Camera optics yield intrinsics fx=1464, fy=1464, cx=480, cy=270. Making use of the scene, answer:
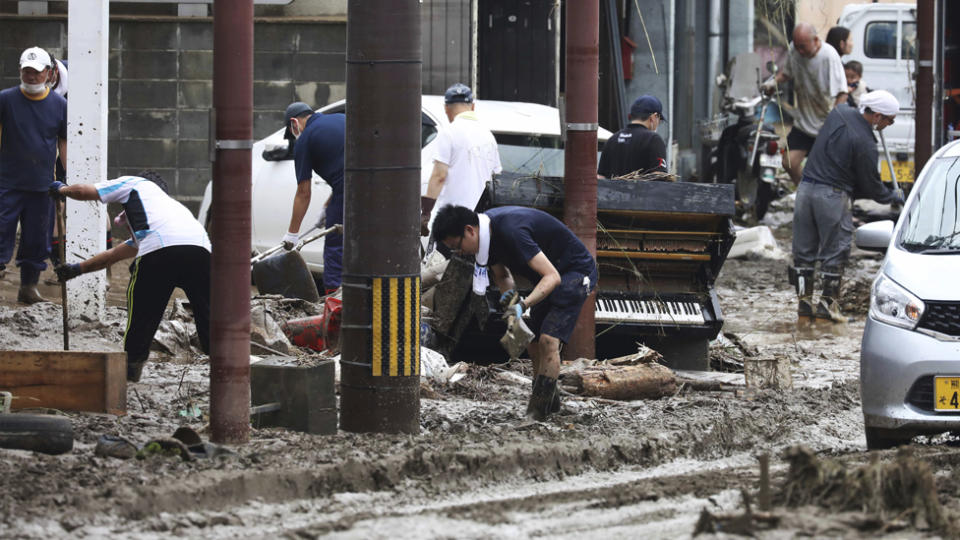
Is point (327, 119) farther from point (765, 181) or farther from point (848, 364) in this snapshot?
point (765, 181)

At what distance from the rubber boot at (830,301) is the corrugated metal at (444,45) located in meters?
5.97

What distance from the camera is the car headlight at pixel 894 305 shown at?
7121mm

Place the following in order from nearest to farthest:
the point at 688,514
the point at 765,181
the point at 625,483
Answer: the point at 688,514
the point at 625,483
the point at 765,181

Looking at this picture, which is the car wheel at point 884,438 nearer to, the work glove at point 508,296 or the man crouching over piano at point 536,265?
the man crouching over piano at point 536,265

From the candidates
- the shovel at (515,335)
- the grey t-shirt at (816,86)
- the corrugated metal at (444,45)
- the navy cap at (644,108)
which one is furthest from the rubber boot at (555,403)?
the grey t-shirt at (816,86)

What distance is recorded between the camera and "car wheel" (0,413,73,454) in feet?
21.2

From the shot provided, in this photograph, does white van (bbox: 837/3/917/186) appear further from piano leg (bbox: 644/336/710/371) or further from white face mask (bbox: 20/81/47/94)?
white face mask (bbox: 20/81/47/94)

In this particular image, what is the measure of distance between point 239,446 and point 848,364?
560cm

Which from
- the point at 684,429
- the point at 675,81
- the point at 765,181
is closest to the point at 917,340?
the point at 684,429

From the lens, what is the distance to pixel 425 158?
12.4 metres

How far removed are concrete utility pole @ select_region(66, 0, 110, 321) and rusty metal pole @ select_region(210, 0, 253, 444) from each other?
423 cm

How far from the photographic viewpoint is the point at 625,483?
21.5 ft

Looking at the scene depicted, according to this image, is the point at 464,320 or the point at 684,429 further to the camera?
the point at 464,320

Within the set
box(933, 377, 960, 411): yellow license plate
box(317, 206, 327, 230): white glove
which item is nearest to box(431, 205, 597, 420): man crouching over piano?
box(933, 377, 960, 411): yellow license plate
